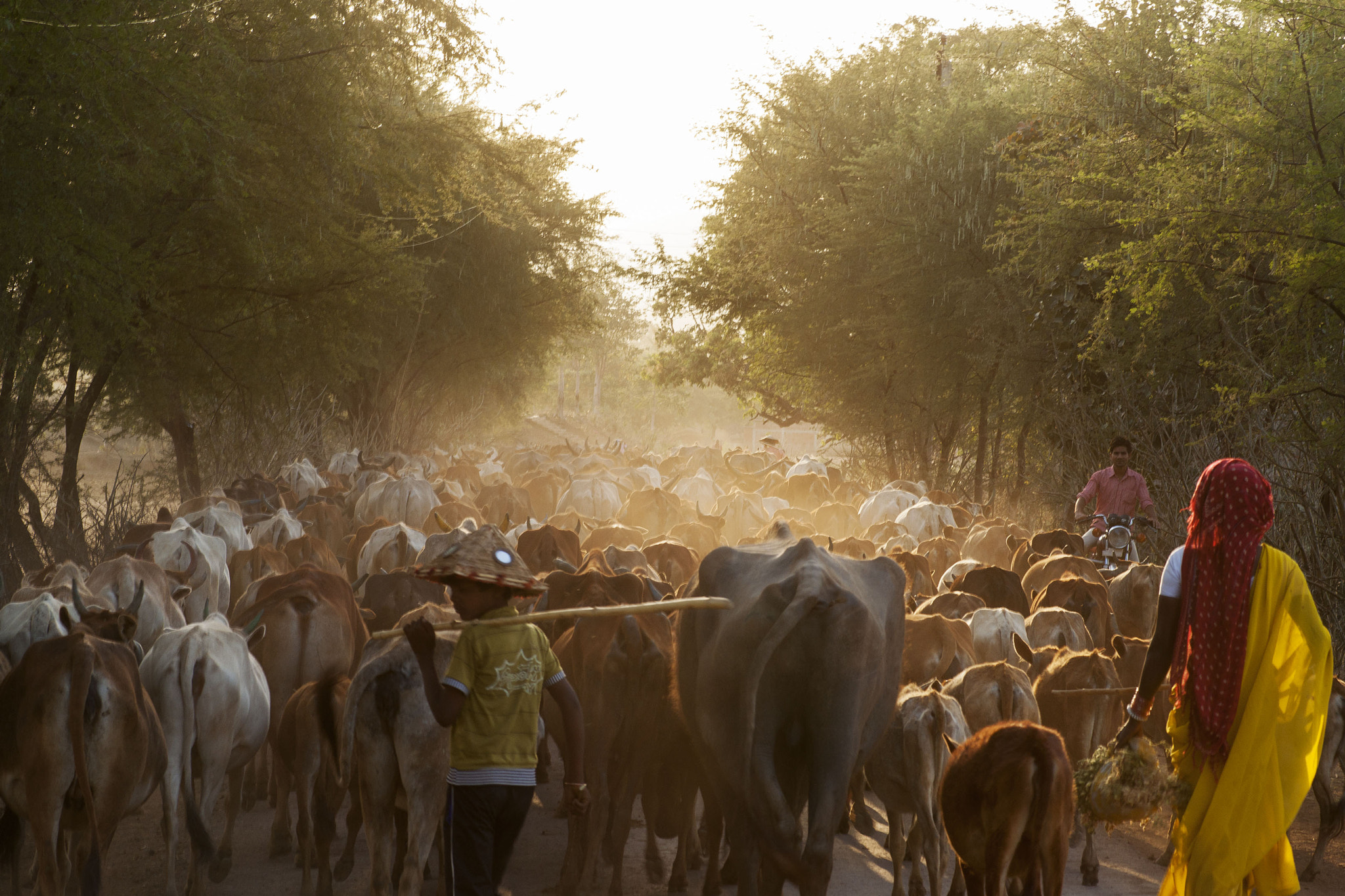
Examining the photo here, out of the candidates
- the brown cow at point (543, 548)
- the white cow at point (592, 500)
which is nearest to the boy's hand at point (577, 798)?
the brown cow at point (543, 548)

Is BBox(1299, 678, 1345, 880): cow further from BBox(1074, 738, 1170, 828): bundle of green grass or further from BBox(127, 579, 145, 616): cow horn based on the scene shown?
BBox(127, 579, 145, 616): cow horn

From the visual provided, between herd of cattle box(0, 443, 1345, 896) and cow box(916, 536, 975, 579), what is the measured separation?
6.69 ft

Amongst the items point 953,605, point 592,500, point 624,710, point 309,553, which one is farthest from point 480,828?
point 592,500

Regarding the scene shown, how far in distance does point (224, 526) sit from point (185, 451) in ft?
20.1

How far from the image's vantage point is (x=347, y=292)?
50.6 feet

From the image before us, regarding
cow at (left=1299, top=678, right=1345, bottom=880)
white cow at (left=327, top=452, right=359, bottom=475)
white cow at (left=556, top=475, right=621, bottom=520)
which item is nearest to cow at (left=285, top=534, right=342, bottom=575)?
white cow at (left=556, top=475, right=621, bottom=520)

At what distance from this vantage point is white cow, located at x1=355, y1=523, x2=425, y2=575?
1199 cm

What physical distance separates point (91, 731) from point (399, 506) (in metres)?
11.0

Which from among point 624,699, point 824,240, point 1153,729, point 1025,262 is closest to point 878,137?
point 824,240

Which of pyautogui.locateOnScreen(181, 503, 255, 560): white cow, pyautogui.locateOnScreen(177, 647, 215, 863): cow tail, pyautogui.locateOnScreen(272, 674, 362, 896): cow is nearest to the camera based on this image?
pyautogui.locateOnScreen(177, 647, 215, 863): cow tail

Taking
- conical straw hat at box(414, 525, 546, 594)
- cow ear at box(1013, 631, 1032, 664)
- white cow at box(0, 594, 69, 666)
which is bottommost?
cow ear at box(1013, 631, 1032, 664)

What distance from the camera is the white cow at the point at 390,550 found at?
11992mm

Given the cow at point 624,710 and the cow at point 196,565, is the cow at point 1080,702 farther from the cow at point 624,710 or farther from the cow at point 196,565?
the cow at point 196,565

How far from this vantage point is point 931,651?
815 cm
